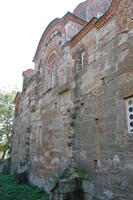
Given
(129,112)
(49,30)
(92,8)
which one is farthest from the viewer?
(92,8)

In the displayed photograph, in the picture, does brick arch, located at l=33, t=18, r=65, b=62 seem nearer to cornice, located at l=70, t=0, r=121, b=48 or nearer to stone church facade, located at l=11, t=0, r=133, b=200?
stone church facade, located at l=11, t=0, r=133, b=200

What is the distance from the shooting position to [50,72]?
31.4 ft

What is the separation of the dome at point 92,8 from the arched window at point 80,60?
7.40 meters

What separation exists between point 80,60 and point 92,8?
8.81m

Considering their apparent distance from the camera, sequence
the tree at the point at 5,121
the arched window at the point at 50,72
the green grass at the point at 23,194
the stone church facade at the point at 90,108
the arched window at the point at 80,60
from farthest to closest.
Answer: the tree at the point at 5,121, the arched window at the point at 50,72, the green grass at the point at 23,194, the arched window at the point at 80,60, the stone church facade at the point at 90,108

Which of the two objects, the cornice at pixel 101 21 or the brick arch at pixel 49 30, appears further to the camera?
the brick arch at pixel 49 30

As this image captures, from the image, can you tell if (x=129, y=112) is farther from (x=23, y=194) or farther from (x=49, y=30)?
(x=49, y=30)

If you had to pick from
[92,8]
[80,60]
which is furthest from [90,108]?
[92,8]

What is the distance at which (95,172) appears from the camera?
508cm

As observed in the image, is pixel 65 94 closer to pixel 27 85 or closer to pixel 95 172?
pixel 95 172

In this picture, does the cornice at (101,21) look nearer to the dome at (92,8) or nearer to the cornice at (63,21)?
the cornice at (63,21)

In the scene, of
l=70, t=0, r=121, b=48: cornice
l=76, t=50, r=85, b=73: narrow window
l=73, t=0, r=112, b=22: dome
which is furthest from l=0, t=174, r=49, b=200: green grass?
l=73, t=0, r=112, b=22: dome

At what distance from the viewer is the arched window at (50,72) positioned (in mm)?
9047

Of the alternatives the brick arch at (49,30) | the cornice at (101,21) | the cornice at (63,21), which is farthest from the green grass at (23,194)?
the cornice at (63,21)
